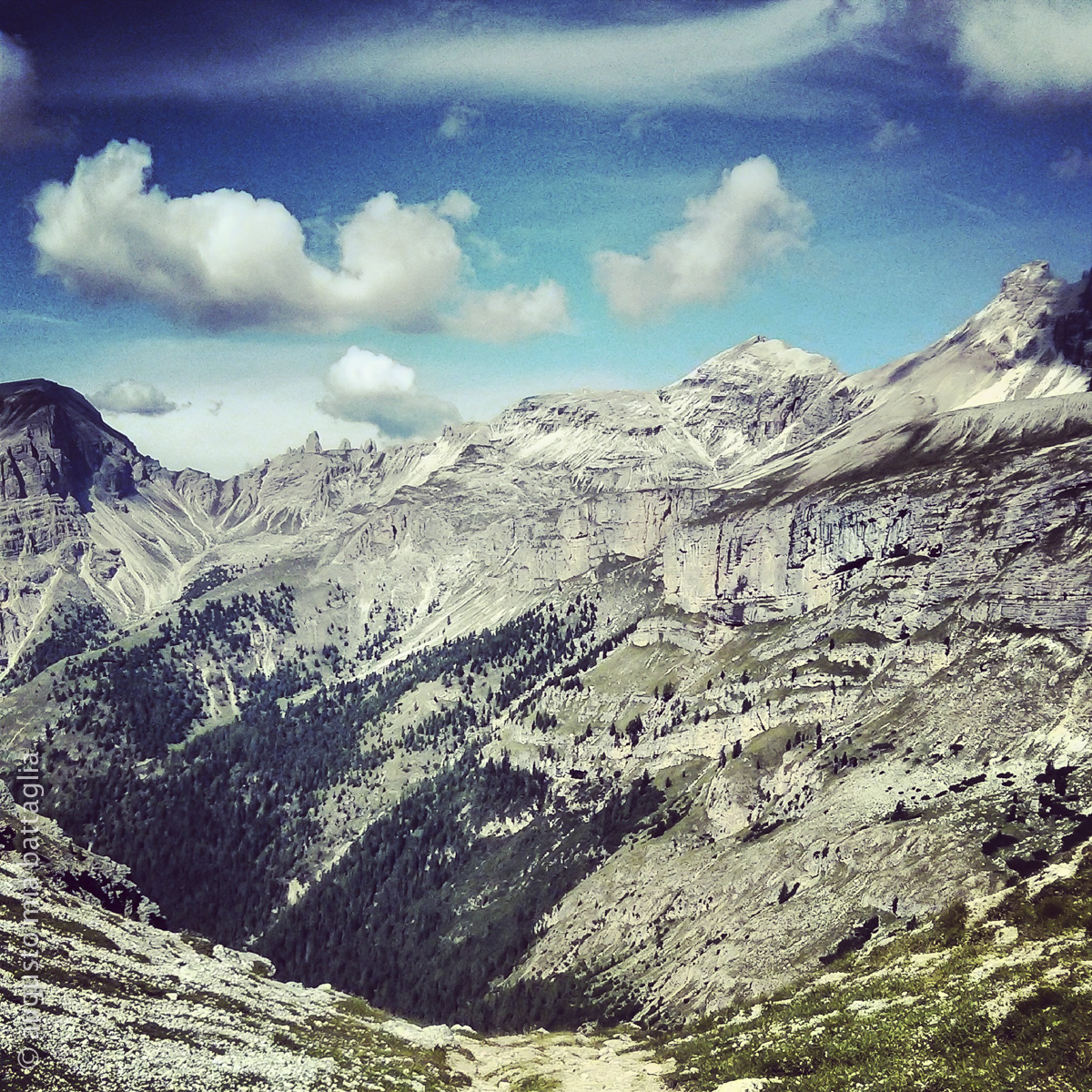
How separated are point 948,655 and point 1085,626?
28.7 m

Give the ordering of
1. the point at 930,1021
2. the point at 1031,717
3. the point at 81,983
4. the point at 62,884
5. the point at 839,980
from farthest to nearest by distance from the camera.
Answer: the point at 1031,717, the point at 62,884, the point at 839,980, the point at 81,983, the point at 930,1021

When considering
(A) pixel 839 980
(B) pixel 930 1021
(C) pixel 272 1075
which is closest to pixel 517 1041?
(A) pixel 839 980

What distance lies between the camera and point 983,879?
127938 mm

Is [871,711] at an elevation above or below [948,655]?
below

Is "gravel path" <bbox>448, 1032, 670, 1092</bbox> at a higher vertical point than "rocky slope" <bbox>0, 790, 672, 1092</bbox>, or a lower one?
lower

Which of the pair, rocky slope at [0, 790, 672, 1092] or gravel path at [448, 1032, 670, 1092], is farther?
gravel path at [448, 1032, 670, 1092]

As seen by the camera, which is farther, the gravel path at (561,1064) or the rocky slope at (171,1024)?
the gravel path at (561,1064)

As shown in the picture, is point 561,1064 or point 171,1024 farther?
point 561,1064

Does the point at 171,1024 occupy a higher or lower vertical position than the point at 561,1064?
higher

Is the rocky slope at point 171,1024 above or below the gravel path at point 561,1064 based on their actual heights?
above

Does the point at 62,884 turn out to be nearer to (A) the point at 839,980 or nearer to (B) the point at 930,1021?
(A) the point at 839,980

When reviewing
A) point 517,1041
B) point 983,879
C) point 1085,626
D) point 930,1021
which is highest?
point 1085,626

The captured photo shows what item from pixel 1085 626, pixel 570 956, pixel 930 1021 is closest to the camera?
pixel 930 1021

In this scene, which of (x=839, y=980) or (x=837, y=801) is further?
(x=837, y=801)
